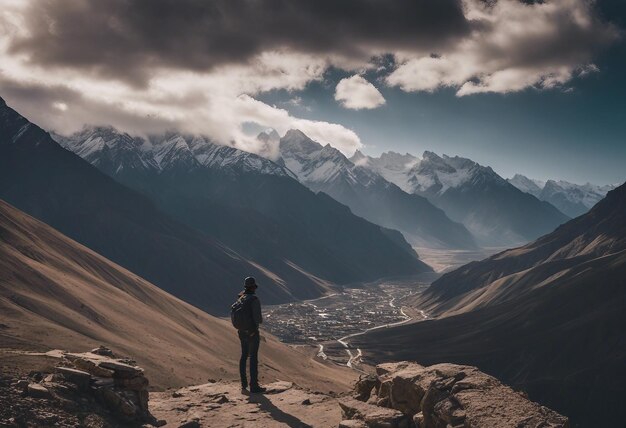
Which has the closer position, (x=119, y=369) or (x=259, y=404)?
(x=119, y=369)

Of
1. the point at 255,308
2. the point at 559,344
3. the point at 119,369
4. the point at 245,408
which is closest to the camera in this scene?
the point at 119,369

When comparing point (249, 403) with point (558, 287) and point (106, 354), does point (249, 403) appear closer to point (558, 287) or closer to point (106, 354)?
point (106, 354)

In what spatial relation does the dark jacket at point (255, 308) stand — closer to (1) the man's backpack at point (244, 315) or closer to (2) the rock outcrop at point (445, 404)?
(1) the man's backpack at point (244, 315)

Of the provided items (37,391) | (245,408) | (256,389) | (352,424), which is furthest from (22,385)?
(352,424)

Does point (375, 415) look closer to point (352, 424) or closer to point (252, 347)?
point (352, 424)

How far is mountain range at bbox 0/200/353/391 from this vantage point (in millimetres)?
51350

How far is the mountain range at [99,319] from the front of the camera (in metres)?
51.3

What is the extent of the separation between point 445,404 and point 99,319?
223 ft

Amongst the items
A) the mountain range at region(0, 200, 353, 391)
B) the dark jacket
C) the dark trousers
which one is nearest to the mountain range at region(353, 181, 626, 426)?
the mountain range at region(0, 200, 353, 391)

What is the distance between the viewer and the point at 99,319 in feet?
241

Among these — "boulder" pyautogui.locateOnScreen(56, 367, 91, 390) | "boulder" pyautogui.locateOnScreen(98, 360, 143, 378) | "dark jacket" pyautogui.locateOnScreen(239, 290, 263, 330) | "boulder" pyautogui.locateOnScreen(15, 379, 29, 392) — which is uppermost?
"dark jacket" pyautogui.locateOnScreen(239, 290, 263, 330)

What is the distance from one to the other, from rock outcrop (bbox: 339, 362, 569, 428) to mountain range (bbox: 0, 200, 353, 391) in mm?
14948

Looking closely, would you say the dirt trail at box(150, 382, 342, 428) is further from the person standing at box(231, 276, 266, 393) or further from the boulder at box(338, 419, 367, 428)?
the boulder at box(338, 419, 367, 428)

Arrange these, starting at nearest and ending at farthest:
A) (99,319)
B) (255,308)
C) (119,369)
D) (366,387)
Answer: (119,369) → (255,308) → (366,387) → (99,319)
